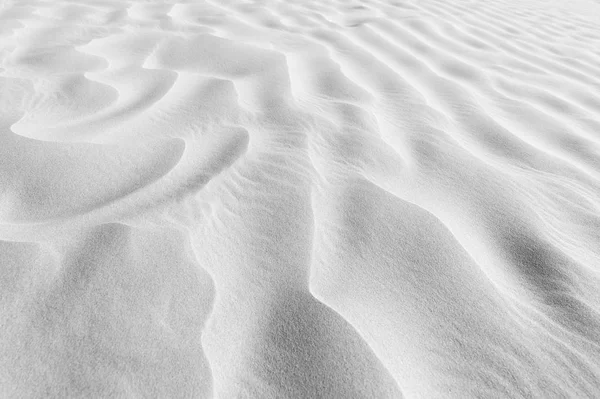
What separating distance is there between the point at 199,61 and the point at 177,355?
1429mm

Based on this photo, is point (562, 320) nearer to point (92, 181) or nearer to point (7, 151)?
point (92, 181)

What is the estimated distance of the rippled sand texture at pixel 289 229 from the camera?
0.76m

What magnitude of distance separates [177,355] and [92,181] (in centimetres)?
54

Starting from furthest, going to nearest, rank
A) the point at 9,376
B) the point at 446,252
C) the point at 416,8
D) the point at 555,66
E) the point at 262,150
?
1. the point at 416,8
2. the point at 555,66
3. the point at 262,150
4. the point at 446,252
5. the point at 9,376

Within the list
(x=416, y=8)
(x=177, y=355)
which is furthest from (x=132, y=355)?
(x=416, y=8)

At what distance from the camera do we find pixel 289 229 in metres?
1.04

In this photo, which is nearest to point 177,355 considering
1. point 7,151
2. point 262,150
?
point 262,150

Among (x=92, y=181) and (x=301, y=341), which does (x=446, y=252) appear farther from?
(x=92, y=181)

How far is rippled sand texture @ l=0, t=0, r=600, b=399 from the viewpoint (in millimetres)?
761

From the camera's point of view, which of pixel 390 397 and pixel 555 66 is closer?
pixel 390 397

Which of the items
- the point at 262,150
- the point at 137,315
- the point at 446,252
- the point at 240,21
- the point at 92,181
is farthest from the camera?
→ the point at 240,21

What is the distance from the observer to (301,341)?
0.80 meters

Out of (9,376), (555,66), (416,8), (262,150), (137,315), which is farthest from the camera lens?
(416,8)

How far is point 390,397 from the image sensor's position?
2.38ft
